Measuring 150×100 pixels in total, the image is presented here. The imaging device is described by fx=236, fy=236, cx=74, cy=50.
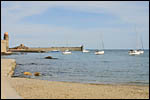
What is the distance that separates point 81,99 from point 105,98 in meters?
1.03

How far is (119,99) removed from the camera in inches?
373

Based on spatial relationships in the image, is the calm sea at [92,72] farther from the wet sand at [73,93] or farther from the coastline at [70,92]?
the wet sand at [73,93]

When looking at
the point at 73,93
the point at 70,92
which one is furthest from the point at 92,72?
the point at 73,93

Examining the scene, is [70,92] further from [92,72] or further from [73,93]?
[92,72]

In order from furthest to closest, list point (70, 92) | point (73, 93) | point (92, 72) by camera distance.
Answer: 1. point (92, 72)
2. point (70, 92)
3. point (73, 93)

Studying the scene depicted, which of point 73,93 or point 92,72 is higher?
point 73,93

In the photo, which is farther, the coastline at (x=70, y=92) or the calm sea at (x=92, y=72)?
the calm sea at (x=92, y=72)

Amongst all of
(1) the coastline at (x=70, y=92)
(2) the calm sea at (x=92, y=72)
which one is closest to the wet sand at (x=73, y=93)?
(1) the coastline at (x=70, y=92)

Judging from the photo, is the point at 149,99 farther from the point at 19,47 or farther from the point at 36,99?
the point at 19,47

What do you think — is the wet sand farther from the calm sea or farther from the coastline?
the calm sea

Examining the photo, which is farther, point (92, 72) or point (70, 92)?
point (92, 72)

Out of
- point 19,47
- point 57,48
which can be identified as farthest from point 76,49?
point 19,47

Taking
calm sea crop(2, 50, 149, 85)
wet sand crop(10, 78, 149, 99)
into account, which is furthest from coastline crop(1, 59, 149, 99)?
calm sea crop(2, 50, 149, 85)

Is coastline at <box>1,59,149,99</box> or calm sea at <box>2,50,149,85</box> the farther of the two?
calm sea at <box>2,50,149,85</box>
